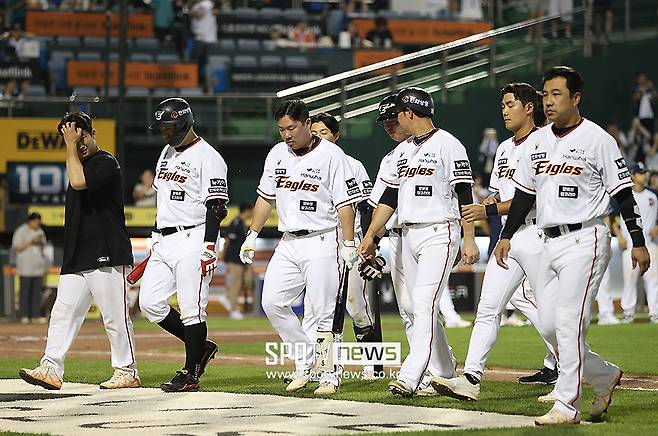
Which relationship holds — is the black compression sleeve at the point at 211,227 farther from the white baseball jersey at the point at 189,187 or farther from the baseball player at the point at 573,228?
the baseball player at the point at 573,228

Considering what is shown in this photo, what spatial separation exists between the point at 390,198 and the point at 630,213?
7.84 ft

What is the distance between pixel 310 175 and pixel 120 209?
176cm

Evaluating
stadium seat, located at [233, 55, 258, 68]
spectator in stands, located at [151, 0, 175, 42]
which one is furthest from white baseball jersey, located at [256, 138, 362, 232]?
spectator in stands, located at [151, 0, 175, 42]

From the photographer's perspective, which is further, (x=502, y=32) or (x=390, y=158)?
(x=502, y=32)

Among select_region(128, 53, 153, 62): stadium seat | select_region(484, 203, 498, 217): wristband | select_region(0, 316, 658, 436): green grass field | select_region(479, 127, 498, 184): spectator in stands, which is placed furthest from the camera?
select_region(128, 53, 153, 62): stadium seat

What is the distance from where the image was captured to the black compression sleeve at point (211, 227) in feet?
36.1

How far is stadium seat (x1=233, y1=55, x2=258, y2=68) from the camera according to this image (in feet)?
93.6

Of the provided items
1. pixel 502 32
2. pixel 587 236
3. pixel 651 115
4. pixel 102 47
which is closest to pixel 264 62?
pixel 102 47

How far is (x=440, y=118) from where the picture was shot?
25.4 metres

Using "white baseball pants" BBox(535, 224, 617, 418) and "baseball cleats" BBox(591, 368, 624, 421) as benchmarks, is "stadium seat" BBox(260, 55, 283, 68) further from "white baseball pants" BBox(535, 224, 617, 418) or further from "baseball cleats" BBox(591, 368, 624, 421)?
"baseball cleats" BBox(591, 368, 624, 421)

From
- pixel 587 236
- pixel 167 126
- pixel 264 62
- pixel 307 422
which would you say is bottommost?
pixel 307 422

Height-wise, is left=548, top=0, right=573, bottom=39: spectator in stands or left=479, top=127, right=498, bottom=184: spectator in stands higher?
left=548, top=0, right=573, bottom=39: spectator in stands

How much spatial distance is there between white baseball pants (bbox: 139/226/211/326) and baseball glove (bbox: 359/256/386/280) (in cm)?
132

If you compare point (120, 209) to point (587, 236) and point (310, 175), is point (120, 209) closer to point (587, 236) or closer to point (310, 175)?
point (310, 175)
